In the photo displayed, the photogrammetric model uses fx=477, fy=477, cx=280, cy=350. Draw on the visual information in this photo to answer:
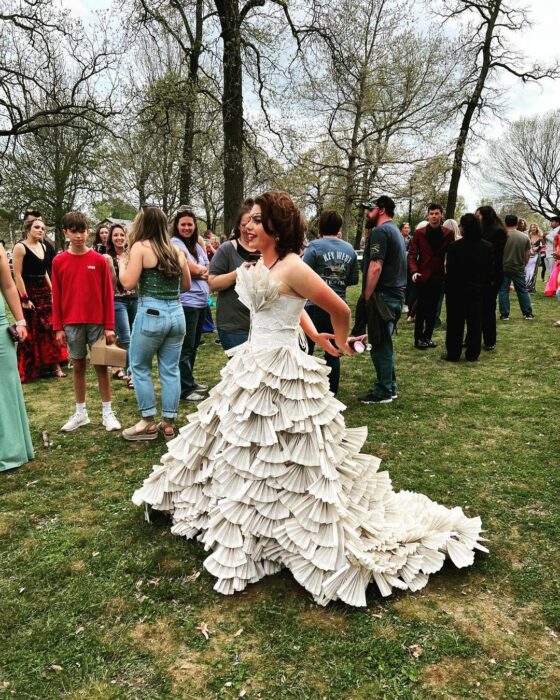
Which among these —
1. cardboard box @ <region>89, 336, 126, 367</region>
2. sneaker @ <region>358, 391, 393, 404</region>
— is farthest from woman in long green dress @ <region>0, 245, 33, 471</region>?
sneaker @ <region>358, 391, 393, 404</region>

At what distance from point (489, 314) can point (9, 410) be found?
7072mm

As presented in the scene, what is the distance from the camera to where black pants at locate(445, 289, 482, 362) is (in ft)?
23.2

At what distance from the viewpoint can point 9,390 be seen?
4012 mm

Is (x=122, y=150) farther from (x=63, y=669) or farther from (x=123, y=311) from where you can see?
(x=63, y=669)

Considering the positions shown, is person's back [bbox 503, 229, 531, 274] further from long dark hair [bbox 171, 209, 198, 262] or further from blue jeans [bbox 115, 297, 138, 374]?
blue jeans [bbox 115, 297, 138, 374]

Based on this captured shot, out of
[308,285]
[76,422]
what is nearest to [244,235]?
[308,285]

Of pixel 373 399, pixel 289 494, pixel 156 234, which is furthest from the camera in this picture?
pixel 373 399

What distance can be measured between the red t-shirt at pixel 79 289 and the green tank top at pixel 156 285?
65cm

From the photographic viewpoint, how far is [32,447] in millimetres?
4312

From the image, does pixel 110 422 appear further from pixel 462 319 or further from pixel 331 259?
pixel 462 319

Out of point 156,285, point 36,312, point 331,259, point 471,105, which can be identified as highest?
point 471,105

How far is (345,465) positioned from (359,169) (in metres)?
23.9

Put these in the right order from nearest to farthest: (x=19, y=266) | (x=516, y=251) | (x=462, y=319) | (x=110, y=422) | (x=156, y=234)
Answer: (x=156, y=234) < (x=110, y=422) < (x=19, y=266) < (x=462, y=319) < (x=516, y=251)

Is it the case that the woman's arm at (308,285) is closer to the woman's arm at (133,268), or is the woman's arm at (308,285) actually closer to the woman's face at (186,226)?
the woman's arm at (133,268)
